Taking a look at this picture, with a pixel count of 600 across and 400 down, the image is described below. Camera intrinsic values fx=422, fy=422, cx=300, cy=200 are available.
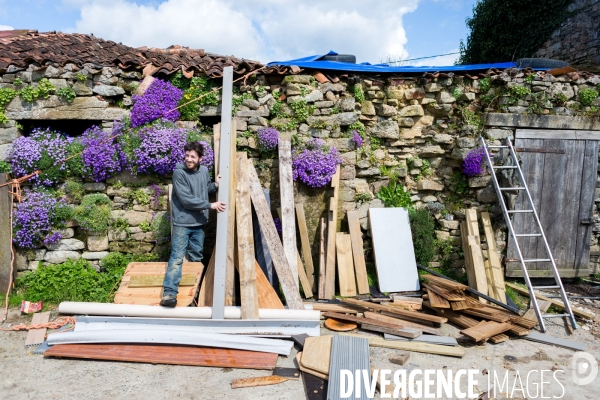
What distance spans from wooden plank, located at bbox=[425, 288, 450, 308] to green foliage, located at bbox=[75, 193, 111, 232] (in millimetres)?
4502

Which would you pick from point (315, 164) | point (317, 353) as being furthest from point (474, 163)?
point (317, 353)

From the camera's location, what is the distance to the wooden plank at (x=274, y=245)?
523 centimetres

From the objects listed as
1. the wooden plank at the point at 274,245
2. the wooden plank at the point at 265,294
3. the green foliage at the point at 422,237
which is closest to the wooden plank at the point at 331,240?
the wooden plank at the point at 274,245

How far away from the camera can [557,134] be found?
22.1 feet

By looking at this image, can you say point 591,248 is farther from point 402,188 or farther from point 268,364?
point 268,364

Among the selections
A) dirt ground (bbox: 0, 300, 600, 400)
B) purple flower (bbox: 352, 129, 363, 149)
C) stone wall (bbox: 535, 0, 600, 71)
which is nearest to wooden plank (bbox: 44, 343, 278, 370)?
dirt ground (bbox: 0, 300, 600, 400)

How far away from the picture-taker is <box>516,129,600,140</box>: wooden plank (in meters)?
6.68

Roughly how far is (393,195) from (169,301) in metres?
3.74

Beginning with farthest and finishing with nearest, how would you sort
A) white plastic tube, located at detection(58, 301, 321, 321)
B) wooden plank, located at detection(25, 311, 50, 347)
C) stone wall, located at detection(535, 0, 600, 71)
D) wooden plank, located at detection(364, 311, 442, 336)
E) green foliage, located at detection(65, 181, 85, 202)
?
stone wall, located at detection(535, 0, 600, 71) < green foliage, located at detection(65, 181, 85, 202) < wooden plank, located at detection(364, 311, 442, 336) < white plastic tube, located at detection(58, 301, 321, 321) < wooden plank, located at detection(25, 311, 50, 347)

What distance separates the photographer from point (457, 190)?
22.4 feet

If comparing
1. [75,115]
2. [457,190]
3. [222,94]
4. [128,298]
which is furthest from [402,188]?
[75,115]

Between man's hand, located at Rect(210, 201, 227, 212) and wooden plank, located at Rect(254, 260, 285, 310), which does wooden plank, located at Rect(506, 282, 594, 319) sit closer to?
wooden plank, located at Rect(254, 260, 285, 310)

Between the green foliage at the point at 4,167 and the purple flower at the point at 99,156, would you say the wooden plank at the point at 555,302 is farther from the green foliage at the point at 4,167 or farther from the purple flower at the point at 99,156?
the green foliage at the point at 4,167

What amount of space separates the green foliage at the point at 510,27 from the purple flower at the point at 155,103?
9.44 metres
